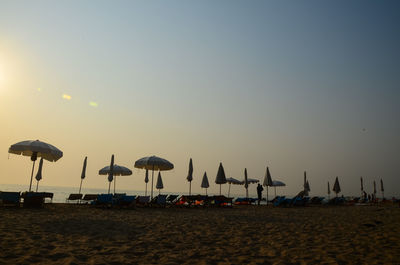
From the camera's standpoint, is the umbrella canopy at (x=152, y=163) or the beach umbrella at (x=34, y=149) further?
the umbrella canopy at (x=152, y=163)

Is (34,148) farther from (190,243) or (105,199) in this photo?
(190,243)

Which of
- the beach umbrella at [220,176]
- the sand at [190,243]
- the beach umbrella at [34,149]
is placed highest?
the beach umbrella at [34,149]

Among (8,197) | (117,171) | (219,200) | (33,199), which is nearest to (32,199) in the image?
(33,199)

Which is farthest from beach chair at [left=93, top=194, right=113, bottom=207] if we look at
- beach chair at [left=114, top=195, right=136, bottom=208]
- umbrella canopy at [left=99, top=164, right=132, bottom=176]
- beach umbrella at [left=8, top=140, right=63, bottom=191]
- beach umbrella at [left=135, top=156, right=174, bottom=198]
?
Result: umbrella canopy at [left=99, top=164, right=132, bottom=176]

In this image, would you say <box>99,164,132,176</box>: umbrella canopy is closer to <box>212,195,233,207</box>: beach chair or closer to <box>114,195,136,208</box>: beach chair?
<box>114,195,136,208</box>: beach chair

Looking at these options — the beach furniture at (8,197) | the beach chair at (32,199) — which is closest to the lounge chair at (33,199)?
the beach chair at (32,199)

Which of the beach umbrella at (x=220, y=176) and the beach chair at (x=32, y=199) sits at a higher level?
the beach umbrella at (x=220, y=176)

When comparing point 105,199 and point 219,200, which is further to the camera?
point 219,200

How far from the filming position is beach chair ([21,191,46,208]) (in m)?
11.5

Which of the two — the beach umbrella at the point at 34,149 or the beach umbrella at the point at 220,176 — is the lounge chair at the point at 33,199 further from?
the beach umbrella at the point at 220,176

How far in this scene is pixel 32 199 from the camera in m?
11.7

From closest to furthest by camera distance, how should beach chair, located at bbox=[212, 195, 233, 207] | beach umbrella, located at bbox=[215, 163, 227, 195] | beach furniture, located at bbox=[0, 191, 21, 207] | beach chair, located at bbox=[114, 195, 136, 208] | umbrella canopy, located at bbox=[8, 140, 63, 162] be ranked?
beach furniture, located at bbox=[0, 191, 21, 207]
umbrella canopy, located at bbox=[8, 140, 63, 162]
beach chair, located at bbox=[114, 195, 136, 208]
beach chair, located at bbox=[212, 195, 233, 207]
beach umbrella, located at bbox=[215, 163, 227, 195]

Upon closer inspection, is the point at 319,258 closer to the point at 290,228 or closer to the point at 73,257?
the point at 290,228

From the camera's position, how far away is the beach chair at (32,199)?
11.5 m
